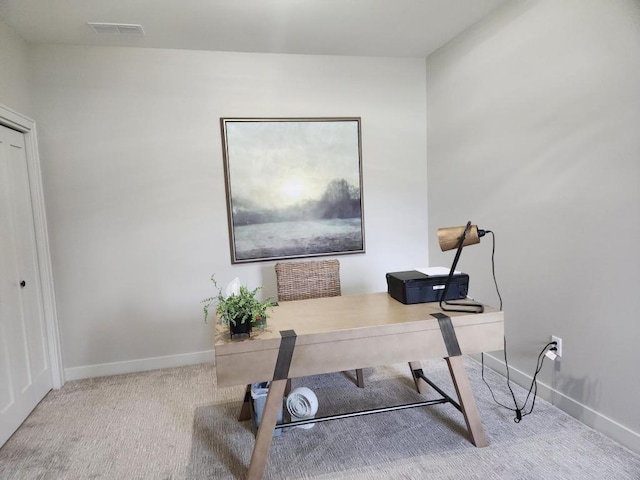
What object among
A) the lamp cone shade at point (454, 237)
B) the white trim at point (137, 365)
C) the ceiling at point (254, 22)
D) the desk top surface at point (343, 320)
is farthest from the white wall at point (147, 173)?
the lamp cone shade at point (454, 237)

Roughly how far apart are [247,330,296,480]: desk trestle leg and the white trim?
1.71 meters

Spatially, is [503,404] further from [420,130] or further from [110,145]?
[110,145]

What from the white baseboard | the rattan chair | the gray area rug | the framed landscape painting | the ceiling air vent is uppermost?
the ceiling air vent

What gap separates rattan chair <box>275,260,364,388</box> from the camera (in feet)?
9.21

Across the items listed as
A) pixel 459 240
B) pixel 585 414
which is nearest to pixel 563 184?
pixel 459 240

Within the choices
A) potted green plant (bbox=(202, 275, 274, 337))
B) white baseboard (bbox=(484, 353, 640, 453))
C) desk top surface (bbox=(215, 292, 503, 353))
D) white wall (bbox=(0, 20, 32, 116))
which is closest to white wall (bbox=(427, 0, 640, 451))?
white baseboard (bbox=(484, 353, 640, 453))

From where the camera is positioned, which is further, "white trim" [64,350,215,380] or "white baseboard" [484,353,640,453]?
"white trim" [64,350,215,380]

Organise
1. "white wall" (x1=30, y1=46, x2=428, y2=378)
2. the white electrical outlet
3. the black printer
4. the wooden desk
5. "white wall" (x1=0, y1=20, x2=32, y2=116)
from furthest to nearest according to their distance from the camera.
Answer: "white wall" (x1=30, y1=46, x2=428, y2=378)
"white wall" (x1=0, y1=20, x2=32, y2=116)
the white electrical outlet
the black printer
the wooden desk

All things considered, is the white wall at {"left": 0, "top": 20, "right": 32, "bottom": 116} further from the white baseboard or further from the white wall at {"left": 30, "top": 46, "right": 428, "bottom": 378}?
the white baseboard

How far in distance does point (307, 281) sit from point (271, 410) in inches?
44.5

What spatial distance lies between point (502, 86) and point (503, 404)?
2233 millimetres

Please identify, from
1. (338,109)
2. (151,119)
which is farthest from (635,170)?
(151,119)

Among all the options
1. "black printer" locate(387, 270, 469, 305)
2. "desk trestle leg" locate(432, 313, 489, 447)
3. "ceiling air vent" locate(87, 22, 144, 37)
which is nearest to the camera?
"desk trestle leg" locate(432, 313, 489, 447)

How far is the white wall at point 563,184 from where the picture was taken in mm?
1992
